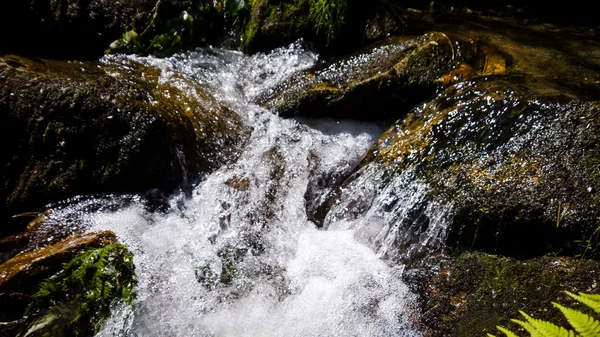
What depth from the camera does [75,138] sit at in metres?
3.50

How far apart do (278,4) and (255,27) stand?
41 centimetres

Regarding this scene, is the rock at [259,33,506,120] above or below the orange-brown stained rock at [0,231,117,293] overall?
above

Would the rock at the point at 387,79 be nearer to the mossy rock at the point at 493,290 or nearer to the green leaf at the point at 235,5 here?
the green leaf at the point at 235,5

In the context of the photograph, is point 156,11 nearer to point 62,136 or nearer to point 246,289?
point 62,136

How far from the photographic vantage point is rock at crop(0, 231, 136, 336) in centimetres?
263

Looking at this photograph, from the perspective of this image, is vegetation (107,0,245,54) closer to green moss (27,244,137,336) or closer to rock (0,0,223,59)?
rock (0,0,223,59)

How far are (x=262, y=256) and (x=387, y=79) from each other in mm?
2285

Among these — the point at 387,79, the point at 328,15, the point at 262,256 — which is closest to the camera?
the point at 262,256

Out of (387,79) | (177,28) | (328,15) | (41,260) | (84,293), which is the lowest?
(84,293)

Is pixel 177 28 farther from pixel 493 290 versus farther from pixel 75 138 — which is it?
pixel 493 290

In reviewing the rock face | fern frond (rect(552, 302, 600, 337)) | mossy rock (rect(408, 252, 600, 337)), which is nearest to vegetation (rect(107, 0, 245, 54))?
the rock face

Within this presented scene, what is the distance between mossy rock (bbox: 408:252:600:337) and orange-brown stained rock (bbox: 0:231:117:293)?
2.17m

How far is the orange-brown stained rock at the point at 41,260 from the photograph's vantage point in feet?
8.87

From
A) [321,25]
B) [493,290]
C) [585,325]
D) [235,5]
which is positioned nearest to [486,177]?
[493,290]
